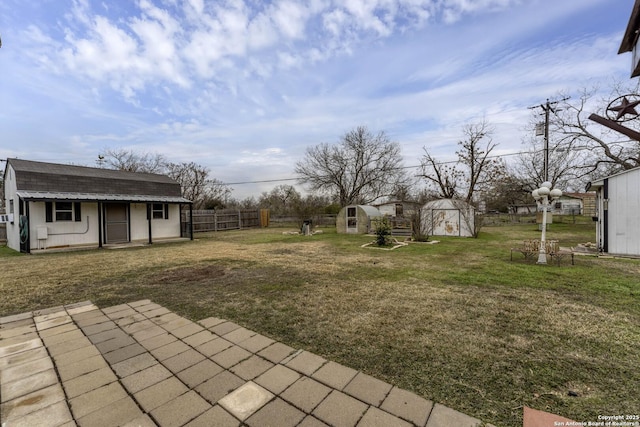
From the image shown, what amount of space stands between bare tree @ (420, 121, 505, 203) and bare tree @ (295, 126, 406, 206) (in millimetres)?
4815

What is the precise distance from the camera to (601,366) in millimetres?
2295

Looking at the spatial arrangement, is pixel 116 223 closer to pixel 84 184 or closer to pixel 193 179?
pixel 84 184

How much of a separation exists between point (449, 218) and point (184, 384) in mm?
15310

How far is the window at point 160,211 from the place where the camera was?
1365cm

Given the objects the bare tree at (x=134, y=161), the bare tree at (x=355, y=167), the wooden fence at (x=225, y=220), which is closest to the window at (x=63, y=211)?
the wooden fence at (x=225, y=220)

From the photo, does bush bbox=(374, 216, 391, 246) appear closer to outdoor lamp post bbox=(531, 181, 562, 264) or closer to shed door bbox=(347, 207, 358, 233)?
outdoor lamp post bbox=(531, 181, 562, 264)

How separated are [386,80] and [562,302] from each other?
11767mm

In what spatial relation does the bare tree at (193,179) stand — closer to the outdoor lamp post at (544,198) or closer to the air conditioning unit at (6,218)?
the air conditioning unit at (6,218)

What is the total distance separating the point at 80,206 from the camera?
11328mm

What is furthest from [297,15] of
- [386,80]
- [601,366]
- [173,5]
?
[601,366]

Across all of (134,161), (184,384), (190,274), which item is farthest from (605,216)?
(134,161)

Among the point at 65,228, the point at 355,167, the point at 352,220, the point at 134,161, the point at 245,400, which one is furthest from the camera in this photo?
the point at 355,167

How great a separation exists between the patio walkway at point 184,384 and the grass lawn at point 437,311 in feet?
0.94

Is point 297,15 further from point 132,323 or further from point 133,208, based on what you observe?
point 133,208
